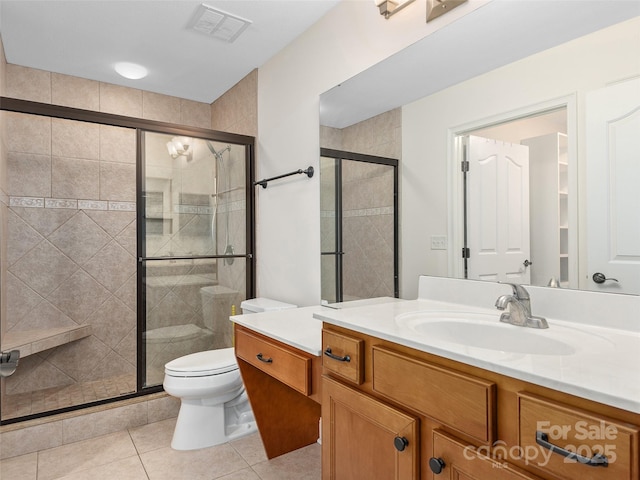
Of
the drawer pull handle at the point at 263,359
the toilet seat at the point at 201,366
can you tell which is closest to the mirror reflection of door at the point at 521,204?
the drawer pull handle at the point at 263,359

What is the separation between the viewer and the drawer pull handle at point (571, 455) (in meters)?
0.68

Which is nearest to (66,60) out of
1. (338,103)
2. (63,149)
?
(63,149)

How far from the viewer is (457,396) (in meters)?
0.93

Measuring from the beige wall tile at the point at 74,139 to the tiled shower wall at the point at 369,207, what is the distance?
201cm

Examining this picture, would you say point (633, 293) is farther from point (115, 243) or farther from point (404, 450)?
point (115, 243)

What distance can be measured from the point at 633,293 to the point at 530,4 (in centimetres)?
95

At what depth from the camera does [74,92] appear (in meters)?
2.98

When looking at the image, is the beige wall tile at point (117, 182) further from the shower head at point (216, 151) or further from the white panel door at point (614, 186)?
the white panel door at point (614, 186)

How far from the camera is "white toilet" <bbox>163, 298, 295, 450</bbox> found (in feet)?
7.03

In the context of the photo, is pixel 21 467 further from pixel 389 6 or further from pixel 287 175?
pixel 389 6

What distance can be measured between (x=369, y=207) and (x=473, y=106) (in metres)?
0.63

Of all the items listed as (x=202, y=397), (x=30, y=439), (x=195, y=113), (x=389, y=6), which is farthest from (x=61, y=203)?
(x=389, y=6)

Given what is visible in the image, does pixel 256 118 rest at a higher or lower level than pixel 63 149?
higher

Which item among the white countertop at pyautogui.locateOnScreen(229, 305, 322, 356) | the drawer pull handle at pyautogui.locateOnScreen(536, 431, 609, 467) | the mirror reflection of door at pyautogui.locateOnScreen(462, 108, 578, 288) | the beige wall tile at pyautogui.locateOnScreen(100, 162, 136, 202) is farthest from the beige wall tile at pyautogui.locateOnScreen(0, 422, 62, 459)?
the drawer pull handle at pyautogui.locateOnScreen(536, 431, 609, 467)
